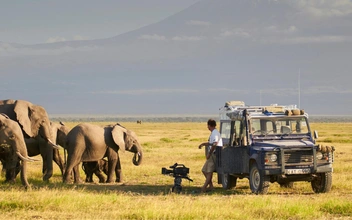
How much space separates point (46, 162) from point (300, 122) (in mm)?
8119

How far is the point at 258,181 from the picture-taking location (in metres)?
19.3

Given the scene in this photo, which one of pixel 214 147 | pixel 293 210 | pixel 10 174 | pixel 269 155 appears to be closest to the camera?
pixel 293 210

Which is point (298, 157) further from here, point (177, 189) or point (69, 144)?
point (69, 144)

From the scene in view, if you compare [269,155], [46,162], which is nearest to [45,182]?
[46,162]

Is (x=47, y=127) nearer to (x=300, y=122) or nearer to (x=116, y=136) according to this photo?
(x=116, y=136)

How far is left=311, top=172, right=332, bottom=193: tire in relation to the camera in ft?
63.6

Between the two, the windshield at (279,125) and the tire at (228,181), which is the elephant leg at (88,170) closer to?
the tire at (228,181)

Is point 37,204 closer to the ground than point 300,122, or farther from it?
closer to the ground

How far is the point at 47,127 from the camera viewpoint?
22.8m

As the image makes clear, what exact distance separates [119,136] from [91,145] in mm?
1299

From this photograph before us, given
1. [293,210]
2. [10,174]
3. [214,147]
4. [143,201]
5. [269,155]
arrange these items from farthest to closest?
[10,174], [214,147], [269,155], [143,201], [293,210]

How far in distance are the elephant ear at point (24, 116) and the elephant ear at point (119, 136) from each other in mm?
2999

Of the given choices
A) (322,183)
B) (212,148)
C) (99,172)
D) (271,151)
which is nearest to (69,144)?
(99,172)

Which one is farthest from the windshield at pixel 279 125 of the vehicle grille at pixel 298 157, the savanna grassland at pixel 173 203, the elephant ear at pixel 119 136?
the elephant ear at pixel 119 136
